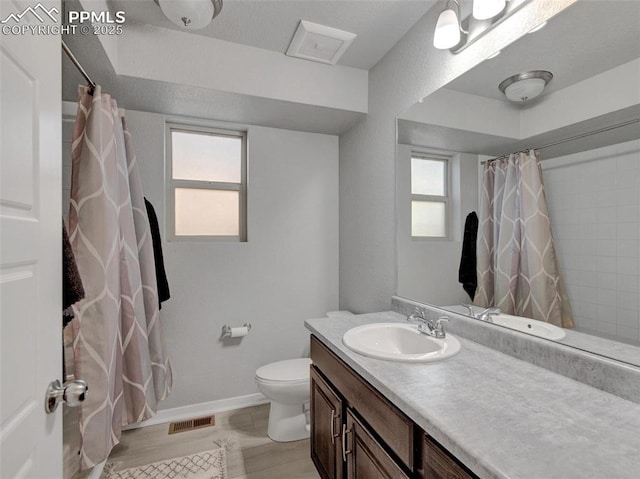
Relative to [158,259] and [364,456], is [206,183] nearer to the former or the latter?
[158,259]

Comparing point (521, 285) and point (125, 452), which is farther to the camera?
point (125, 452)

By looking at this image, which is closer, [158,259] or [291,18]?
[291,18]

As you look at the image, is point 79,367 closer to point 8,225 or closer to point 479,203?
point 8,225

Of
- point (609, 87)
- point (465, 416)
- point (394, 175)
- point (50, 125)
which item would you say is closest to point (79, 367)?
point (50, 125)

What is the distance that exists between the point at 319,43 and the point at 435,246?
1.40 m

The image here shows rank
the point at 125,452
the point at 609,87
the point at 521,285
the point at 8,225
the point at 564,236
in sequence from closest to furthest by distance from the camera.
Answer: the point at 8,225
the point at 609,87
the point at 564,236
the point at 521,285
the point at 125,452

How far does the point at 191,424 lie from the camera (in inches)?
84.7

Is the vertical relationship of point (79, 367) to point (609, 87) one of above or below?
below

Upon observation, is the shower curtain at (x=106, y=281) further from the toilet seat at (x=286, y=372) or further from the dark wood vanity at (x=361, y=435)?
the dark wood vanity at (x=361, y=435)

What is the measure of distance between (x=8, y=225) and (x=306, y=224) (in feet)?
6.81

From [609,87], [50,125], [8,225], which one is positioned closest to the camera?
[8,225]

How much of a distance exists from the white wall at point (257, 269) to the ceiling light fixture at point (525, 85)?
1.55 meters

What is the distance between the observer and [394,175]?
1.91 metres

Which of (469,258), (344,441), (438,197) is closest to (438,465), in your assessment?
(344,441)
